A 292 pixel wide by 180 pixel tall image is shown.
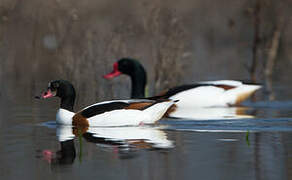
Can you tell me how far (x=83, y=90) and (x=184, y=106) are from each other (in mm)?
2652

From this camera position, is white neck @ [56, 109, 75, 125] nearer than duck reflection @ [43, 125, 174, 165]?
No

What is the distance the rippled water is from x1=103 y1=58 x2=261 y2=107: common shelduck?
2.36 m

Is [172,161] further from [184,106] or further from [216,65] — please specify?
[216,65]

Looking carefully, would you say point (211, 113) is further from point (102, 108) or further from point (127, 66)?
point (102, 108)

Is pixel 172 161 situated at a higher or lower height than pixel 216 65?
lower

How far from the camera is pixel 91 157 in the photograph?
782cm

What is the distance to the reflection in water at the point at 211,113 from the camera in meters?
11.9

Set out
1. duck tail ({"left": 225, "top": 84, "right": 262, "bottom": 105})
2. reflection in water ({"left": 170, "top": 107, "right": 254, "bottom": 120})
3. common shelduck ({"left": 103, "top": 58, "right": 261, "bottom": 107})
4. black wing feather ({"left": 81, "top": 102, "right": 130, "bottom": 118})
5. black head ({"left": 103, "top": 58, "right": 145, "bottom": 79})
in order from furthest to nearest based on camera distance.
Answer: duck tail ({"left": 225, "top": 84, "right": 262, "bottom": 105}) < black head ({"left": 103, "top": 58, "right": 145, "bottom": 79}) < common shelduck ({"left": 103, "top": 58, "right": 261, "bottom": 107}) < reflection in water ({"left": 170, "top": 107, "right": 254, "bottom": 120}) < black wing feather ({"left": 81, "top": 102, "right": 130, "bottom": 118})

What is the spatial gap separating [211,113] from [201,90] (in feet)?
4.45

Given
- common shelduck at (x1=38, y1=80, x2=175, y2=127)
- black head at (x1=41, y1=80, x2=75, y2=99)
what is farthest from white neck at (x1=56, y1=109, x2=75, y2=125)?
black head at (x1=41, y1=80, x2=75, y2=99)

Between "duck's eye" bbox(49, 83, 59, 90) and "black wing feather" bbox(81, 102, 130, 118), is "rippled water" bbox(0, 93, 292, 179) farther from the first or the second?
"duck's eye" bbox(49, 83, 59, 90)

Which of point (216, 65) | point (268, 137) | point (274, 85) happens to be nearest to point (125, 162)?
point (268, 137)

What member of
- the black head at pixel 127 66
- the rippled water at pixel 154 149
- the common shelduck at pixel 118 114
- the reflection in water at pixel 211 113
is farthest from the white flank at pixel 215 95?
the common shelduck at pixel 118 114

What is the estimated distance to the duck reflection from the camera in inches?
316
